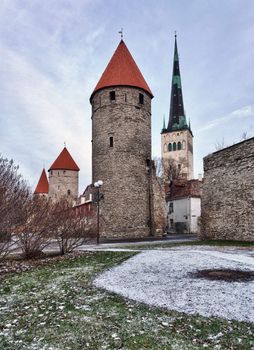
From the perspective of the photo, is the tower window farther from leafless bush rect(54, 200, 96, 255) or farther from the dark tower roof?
the dark tower roof

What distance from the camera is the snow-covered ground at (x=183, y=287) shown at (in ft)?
14.8

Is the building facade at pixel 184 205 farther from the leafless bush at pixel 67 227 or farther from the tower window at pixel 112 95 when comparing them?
the leafless bush at pixel 67 227

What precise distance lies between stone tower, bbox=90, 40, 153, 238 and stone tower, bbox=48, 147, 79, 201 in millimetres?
27420

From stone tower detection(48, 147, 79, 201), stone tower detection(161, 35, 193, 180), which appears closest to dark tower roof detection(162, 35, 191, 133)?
stone tower detection(161, 35, 193, 180)

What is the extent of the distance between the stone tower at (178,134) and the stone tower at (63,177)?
98.1 ft

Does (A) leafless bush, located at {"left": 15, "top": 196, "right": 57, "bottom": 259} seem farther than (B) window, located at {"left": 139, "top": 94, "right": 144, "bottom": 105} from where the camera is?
No

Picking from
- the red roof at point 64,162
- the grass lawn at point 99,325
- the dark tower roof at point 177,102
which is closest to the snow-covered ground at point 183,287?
the grass lawn at point 99,325

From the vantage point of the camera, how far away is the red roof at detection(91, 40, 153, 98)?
2441 centimetres

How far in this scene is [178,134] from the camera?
75.6m

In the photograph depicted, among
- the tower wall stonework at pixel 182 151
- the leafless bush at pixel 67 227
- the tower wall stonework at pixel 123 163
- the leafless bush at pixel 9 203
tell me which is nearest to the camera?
the leafless bush at pixel 9 203

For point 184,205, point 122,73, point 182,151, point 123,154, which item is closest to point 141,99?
point 122,73

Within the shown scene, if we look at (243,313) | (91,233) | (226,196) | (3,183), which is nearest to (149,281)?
(243,313)

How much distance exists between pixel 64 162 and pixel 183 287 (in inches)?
1914

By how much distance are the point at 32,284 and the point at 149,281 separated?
2.39 m
